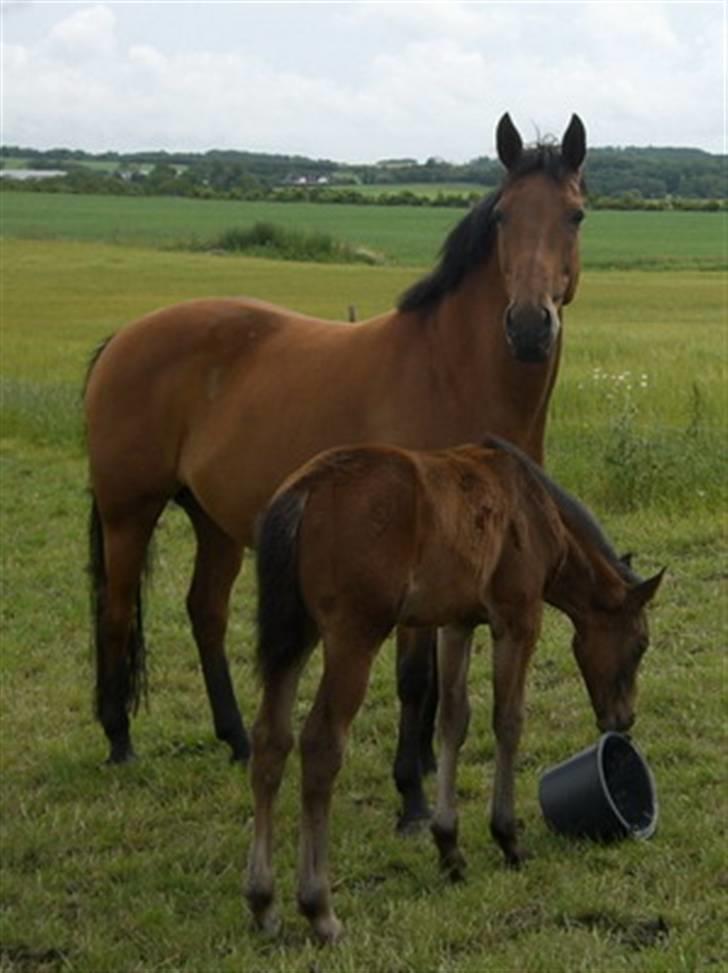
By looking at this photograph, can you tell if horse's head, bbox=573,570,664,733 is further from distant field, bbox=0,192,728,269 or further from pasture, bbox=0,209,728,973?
distant field, bbox=0,192,728,269

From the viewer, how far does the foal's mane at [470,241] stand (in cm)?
526

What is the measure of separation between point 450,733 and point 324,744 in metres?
0.81

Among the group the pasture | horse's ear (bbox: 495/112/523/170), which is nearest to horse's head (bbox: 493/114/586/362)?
horse's ear (bbox: 495/112/523/170)

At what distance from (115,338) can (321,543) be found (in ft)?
9.08

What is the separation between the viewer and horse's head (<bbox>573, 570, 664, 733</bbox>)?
512 centimetres

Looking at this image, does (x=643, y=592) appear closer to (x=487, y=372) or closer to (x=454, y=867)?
(x=487, y=372)

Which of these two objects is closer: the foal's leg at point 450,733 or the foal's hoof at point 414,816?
the foal's leg at point 450,733

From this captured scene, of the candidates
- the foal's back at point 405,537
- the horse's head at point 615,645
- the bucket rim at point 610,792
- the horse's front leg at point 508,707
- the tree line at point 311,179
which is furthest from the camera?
the tree line at point 311,179

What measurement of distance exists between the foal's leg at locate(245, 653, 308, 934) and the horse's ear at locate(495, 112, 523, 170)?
2.09 m

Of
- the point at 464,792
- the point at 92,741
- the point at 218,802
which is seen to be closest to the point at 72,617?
the point at 92,741

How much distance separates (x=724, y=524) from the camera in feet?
33.5

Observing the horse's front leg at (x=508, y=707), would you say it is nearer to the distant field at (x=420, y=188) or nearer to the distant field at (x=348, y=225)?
the distant field at (x=348, y=225)

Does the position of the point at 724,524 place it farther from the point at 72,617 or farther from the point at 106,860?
the point at 106,860

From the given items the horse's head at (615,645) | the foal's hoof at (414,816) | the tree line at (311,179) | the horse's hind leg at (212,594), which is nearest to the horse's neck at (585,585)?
the horse's head at (615,645)
